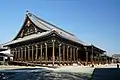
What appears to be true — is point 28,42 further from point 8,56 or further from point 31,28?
point 8,56

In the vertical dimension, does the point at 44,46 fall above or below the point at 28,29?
below

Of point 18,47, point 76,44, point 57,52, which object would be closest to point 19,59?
point 18,47

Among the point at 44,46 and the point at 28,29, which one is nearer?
the point at 44,46

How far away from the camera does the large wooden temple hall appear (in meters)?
34.4

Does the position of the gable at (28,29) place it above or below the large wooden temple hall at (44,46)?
above

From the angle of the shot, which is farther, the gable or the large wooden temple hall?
the gable

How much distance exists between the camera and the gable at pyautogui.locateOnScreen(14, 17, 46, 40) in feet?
135

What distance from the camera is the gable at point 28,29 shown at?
41088mm

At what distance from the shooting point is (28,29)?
4378 cm

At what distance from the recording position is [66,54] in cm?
3731

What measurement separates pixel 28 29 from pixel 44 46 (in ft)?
27.9

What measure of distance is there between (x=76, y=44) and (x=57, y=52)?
13.5ft

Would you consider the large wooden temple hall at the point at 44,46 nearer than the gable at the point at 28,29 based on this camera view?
Yes

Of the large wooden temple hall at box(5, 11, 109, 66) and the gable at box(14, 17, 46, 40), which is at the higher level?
the gable at box(14, 17, 46, 40)
